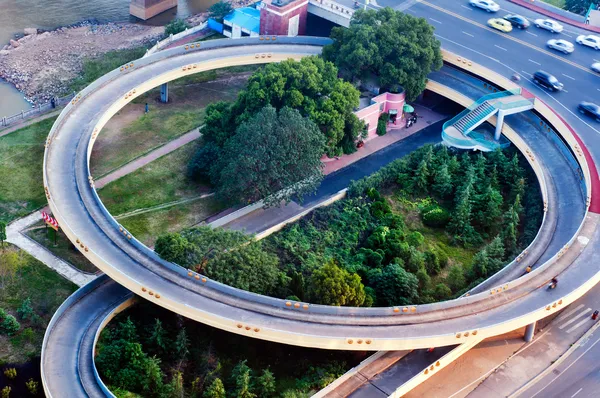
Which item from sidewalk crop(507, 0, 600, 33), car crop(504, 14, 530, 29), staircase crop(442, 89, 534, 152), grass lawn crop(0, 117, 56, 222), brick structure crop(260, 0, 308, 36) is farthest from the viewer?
brick structure crop(260, 0, 308, 36)

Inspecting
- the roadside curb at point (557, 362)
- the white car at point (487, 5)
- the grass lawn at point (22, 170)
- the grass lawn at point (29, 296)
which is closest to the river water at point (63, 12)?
the grass lawn at point (22, 170)

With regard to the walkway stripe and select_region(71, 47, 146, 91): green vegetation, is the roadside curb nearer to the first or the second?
the walkway stripe

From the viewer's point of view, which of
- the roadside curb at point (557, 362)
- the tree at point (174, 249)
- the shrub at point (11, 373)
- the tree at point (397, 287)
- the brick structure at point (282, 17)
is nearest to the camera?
the shrub at point (11, 373)

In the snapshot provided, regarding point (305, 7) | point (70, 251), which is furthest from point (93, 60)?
point (70, 251)

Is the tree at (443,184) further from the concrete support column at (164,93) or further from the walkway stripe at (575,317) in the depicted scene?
the concrete support column at (164,93)

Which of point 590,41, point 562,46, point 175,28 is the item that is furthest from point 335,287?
point 175,28

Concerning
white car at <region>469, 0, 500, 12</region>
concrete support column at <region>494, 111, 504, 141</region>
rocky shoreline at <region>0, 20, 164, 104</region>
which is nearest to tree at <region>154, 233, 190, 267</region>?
concrete support column at <region>494, 111, 504, 141</region>
